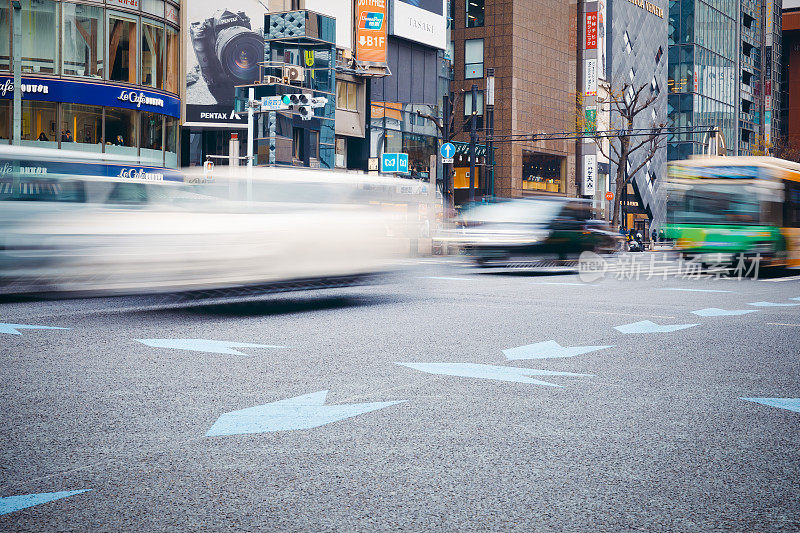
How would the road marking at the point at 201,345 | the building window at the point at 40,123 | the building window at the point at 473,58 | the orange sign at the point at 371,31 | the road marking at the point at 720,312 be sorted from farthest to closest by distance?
1. the building window at the point at 473,58
2. the orange sign at the point at 371,31
3. the building window at the point at 40,123
4. the road marking at the point at 720,312
5. the road marking at the point at 201,345

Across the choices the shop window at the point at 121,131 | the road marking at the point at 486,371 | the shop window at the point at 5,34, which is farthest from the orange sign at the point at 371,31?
the road marking at the point at 486,371

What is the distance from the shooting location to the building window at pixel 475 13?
61.9m

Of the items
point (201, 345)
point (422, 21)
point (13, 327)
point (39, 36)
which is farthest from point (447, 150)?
point (201, 345)

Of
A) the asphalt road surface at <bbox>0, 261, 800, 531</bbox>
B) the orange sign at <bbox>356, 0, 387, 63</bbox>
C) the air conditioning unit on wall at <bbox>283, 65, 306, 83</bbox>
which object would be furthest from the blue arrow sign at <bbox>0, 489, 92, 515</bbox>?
the orange sign at <bbox>356, 0, 387, 63</bbox>

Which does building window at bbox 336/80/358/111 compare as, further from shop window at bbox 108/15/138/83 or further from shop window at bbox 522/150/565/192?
shop window at bbox 522/150/565/192

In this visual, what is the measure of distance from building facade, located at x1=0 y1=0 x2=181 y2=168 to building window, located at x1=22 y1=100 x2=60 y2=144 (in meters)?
0.04

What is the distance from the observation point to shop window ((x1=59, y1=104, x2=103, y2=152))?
34.4 meters

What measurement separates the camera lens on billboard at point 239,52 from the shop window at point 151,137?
21.3 ft

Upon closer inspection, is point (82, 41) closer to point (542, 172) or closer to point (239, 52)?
point (239, 52)

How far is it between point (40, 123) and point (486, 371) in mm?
31548

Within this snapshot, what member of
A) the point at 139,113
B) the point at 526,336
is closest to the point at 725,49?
the point at 139,113

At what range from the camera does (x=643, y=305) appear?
504 inches

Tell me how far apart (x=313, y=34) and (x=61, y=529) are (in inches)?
1674

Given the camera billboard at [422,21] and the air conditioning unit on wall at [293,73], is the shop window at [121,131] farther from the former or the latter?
the camera billboard at [422,21]
